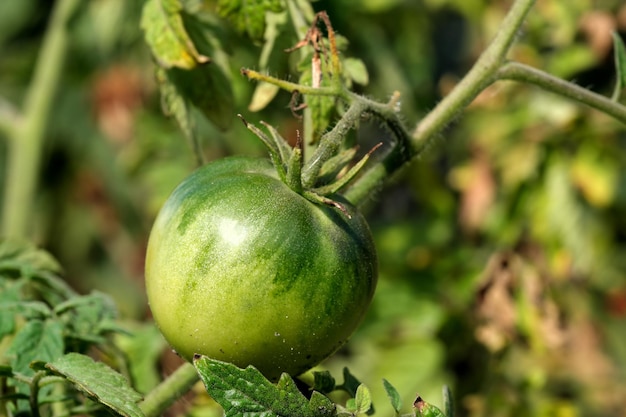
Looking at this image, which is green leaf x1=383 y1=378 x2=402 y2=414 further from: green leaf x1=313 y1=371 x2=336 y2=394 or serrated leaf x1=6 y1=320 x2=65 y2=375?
serrated leaf x1=6 y1=320 x2=65 y2=375

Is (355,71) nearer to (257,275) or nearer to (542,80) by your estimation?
(542,80)

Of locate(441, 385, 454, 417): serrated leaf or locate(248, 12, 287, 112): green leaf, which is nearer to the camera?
locate(441, 385, 454, 417): serrated leaf

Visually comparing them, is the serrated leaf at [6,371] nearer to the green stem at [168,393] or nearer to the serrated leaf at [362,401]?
the green stem at [168,393]

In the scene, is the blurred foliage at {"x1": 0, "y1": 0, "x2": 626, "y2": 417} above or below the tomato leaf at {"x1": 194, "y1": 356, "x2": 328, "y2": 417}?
below

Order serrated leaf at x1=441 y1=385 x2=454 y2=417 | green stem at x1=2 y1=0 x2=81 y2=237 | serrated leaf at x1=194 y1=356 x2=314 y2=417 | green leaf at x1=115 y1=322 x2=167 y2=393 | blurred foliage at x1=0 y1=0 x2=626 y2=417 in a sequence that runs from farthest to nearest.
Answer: blurred foliage at x1=0 y1=0 x2=626 y2=417, green stem at x1=2 y1=0 x2=81 y2=237, green leaf at x1=115 y1=322 x2=167 y2=393, serrated leaf at x1=441 y1=385 x2=454 y2=417, serrated leaf at x1=194 y1=356 x2=314 y2=417

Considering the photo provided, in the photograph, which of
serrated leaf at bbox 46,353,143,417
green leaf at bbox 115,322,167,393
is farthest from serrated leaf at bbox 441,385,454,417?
green leaf at bbox 115,322,167,393

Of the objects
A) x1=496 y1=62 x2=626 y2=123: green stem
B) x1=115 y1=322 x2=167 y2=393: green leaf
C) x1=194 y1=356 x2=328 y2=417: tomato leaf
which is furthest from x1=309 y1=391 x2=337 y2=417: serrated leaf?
x1=115 y1=322 x2=167 y2=393: green leaf

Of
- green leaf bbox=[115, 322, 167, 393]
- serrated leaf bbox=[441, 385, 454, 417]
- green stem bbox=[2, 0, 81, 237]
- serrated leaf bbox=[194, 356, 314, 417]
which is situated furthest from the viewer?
green stem bbox=[2, 0, 81, 237]

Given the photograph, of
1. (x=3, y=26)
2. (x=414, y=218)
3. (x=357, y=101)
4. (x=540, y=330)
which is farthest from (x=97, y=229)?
(x=357, y=101)

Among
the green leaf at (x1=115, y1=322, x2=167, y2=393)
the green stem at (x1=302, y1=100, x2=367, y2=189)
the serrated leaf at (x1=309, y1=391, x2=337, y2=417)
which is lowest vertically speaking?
the green leaf at (x1=115, y1=322, x2=167, y2=393)
